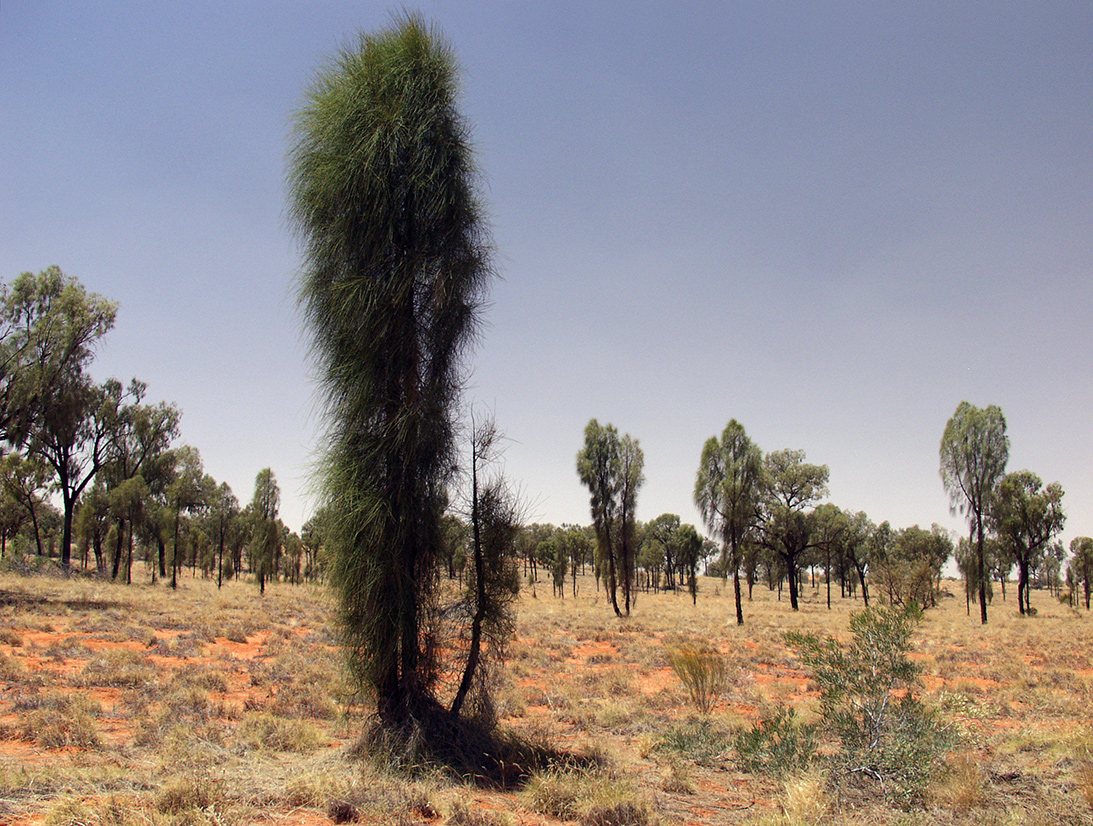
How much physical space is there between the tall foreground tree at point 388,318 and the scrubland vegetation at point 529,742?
1540 mm

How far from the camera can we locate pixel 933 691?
1368 centimetres

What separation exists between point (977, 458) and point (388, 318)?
37.4 metres

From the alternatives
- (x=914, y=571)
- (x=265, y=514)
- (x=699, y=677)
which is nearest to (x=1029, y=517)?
(x=914, y=571)

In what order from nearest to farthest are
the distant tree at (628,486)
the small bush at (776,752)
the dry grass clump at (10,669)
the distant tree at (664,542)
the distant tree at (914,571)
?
1. the small bush at (776,752)
2. the dry grass clump at (10,669)
3. the distant tree at (914,571)
4. the distant tree at (628,486)
5. the distant tree at (664,542)

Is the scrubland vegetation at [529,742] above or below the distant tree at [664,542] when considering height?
above

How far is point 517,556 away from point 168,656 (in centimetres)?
1178

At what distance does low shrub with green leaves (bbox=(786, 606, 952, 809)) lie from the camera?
6.68 metres

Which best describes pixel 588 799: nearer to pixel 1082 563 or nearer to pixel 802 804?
pixel 802 804

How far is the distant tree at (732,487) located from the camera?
1167 inches

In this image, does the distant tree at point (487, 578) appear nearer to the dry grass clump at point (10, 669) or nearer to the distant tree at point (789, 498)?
the dry grass clump at point (10, 669)

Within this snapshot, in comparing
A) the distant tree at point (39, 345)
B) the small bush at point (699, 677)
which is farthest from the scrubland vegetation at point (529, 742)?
the distant tree at point (39, 345)

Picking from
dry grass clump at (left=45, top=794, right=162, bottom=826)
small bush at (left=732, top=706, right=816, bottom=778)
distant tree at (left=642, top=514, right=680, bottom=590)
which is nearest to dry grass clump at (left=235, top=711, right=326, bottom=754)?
dry grass clump at (left=45, top=794, right=162, bottom=826)

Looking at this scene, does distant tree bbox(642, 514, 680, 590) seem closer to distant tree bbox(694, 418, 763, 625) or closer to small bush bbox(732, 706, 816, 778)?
distant tree bbox(694, 418, 763, 625)

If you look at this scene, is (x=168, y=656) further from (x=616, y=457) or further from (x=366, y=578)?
(x=616, y=457)
